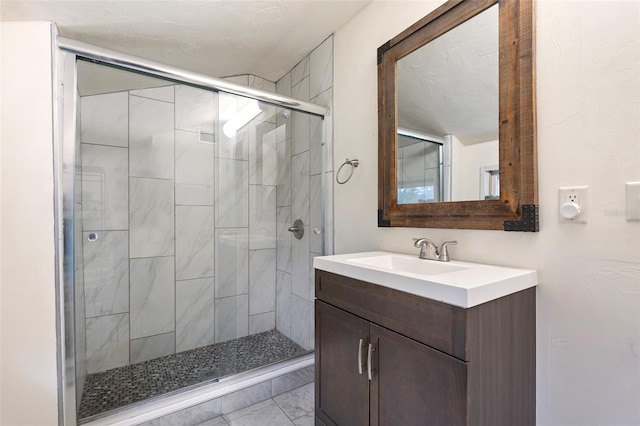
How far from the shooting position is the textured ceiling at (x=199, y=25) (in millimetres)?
1467

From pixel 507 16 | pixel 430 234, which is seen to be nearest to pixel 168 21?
pixel 507 16

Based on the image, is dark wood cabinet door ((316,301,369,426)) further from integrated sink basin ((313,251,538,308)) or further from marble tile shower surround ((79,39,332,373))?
marble tile shower surround ((79,39,332,373))

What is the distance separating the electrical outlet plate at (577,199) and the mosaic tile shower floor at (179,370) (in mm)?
1758

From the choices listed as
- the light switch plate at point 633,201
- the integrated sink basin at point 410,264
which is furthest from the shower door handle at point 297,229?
the light switch plate at point 633,201

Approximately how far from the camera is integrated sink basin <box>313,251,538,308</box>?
2.79ft

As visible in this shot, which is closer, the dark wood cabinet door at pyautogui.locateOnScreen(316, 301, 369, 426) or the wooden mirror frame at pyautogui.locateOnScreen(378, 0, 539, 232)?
the wooden mirror frame at pyautogui.locateOnScreen(378, 0, 539, 232)

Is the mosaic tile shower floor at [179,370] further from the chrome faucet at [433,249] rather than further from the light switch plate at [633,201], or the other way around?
the light switch plate at [633,201]

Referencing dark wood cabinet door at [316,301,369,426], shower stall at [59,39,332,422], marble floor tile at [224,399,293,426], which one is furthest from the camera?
shower stall at [59,39,332,422]

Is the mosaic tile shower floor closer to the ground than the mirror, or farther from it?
closer to the ground

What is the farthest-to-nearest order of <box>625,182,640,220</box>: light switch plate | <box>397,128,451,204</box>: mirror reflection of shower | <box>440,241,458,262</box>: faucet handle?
<box>397,128,451,204</box>: mirror reflection of shower
<box>440,241,458,262</box>: faucet handle
<box>625,182,640,220</box>: light switch plate

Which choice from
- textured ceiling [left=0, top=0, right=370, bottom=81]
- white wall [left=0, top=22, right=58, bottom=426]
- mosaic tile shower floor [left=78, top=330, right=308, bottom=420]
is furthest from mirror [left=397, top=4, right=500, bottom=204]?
white wall [left=0, top=22, right=58, bottom=426]

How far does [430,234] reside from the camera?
56.1 inches

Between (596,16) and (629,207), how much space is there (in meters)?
0.59

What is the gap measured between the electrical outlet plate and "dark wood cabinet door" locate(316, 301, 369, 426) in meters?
0.76
